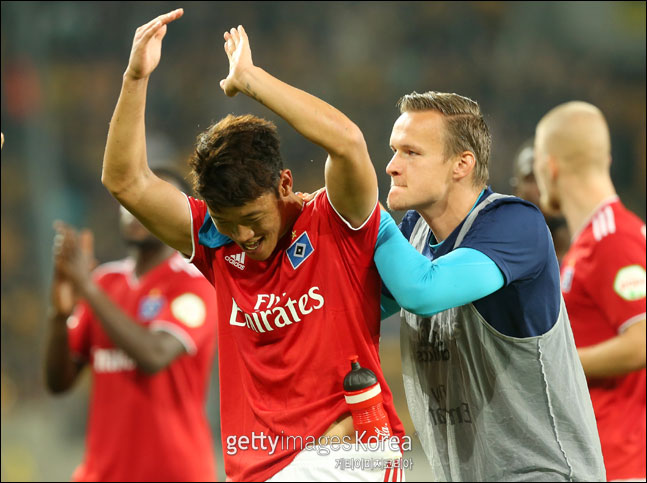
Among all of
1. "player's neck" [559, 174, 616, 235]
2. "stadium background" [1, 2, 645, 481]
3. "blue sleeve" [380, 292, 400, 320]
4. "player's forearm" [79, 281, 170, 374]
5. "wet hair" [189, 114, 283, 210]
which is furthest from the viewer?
"stadium background" [1, 2, 645, 481]

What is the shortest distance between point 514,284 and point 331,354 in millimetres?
656

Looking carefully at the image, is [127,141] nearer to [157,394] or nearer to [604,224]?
[157,394]

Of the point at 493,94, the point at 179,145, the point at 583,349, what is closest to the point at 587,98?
the point at 493,94

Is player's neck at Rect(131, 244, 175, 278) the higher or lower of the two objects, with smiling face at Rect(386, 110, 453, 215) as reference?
lower

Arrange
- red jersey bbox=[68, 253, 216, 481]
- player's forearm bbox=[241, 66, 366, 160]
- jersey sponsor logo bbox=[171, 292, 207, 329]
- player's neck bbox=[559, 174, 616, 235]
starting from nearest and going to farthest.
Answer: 1. player's forearm bbox=[241, 66, 366, 160]
2. player's neck bbox=[559, 174, 616, 235]
3. red jersey bbox=[68, 253, 216, 481]
4. jersey sponsor logo bbox=[171, 292, 207, 329]

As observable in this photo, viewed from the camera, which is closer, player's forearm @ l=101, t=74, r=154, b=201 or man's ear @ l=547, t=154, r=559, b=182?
player's forearm @ l=101, t=74, r=154, b=201

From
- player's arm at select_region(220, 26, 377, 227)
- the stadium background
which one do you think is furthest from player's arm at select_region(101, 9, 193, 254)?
the stadium background

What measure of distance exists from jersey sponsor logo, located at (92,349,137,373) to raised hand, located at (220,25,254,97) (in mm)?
2739

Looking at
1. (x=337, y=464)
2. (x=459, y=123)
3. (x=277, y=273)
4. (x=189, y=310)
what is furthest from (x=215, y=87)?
(x=337, y=464)

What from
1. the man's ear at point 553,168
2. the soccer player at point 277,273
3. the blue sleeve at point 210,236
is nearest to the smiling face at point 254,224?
the soccer player at point 277,273

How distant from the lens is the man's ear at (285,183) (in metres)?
2.59

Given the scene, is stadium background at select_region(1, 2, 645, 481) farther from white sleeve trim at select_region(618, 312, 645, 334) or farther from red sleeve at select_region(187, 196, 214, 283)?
red sleeve at select_region(187, 196, 214, 283)

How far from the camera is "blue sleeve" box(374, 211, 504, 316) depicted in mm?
2518

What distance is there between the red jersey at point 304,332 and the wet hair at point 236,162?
0.71 ft
